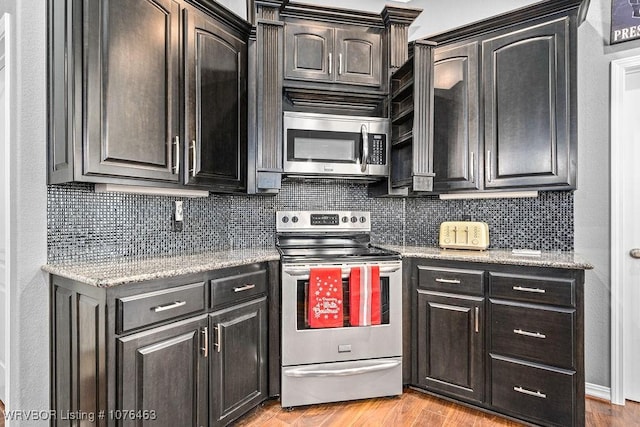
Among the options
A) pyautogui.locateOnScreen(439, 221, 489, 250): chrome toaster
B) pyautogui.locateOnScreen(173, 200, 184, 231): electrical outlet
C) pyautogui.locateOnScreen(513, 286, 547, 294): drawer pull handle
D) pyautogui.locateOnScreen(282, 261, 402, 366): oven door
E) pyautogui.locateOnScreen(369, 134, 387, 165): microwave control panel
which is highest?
pyautogui.locateOnScreen(369, 134, 387, 165): microwave control panel

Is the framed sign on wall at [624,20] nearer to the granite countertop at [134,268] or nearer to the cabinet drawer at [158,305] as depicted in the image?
the granite countertop at [134,268]

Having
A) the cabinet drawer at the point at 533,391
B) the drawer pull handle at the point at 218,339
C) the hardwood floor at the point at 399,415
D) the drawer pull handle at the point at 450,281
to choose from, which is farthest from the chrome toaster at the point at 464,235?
the drawer pull handle at the point at 218,339

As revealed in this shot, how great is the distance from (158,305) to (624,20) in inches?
124

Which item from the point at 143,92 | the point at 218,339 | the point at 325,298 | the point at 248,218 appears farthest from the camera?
the point at 248,218

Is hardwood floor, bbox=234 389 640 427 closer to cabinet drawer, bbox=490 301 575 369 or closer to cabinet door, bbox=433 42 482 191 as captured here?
cabinet drawer, bbox=490 301 575 369

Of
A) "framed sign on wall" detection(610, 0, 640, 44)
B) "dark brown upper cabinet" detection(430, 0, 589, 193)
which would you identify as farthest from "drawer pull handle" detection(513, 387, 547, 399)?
"framed sign on wall" detection(610, 0, 640, 44)

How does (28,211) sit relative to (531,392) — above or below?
above

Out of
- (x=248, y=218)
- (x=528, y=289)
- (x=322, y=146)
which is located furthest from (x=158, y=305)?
(x=528, y=289)

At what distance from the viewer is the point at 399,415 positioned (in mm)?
2150

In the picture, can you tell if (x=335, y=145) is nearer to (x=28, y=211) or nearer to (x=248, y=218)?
(x=248, y=218)

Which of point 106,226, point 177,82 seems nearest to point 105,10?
Result: point 177,82

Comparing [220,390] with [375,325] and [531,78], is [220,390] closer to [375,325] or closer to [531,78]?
[375,325]

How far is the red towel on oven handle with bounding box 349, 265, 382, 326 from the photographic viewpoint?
2.25m

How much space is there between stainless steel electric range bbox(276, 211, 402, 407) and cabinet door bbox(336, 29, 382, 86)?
49.8 inches
